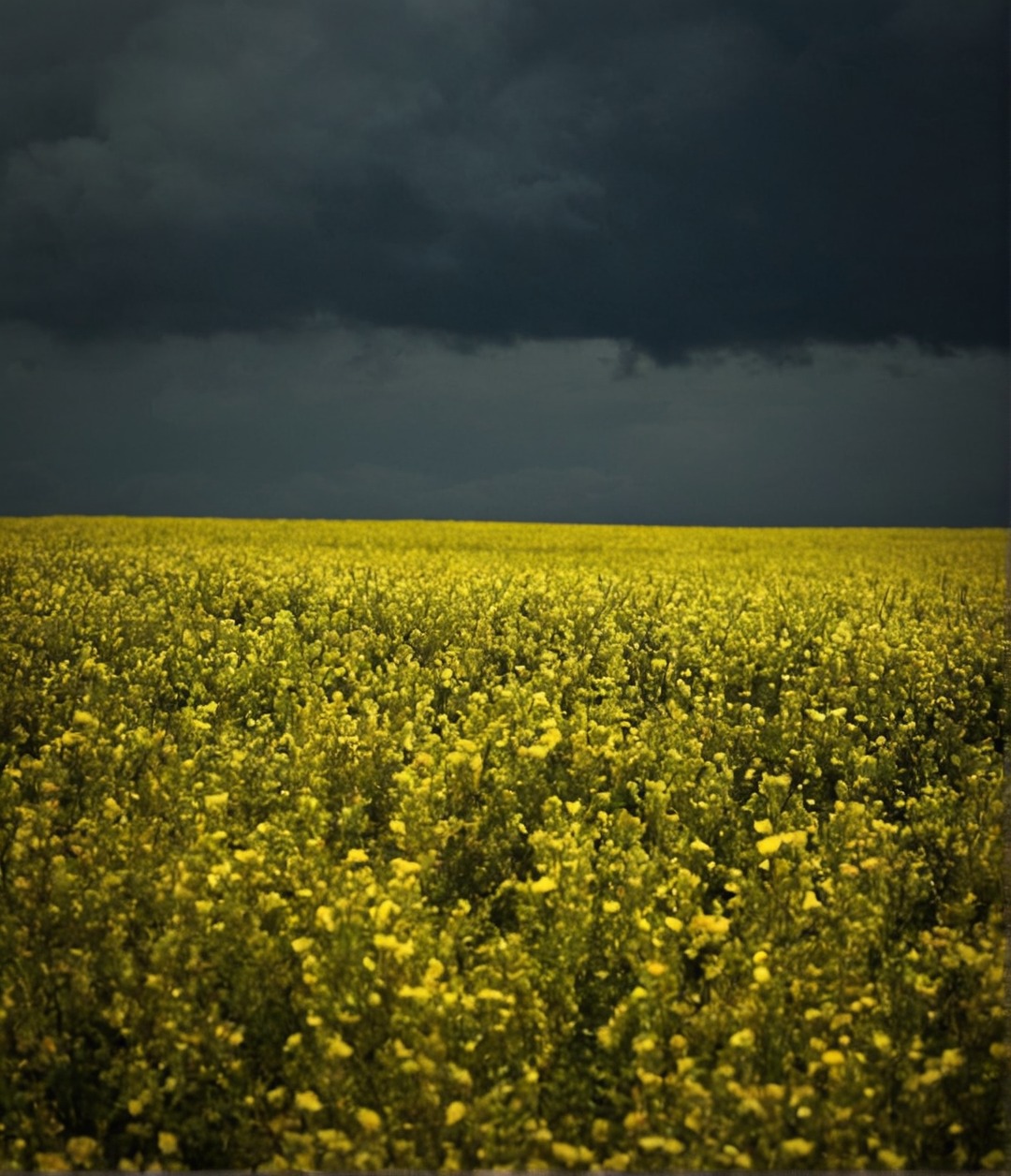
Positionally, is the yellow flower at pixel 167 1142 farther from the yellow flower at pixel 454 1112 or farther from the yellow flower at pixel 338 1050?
the yellow flower at pixel 454 1112

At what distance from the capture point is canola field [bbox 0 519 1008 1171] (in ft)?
13.8

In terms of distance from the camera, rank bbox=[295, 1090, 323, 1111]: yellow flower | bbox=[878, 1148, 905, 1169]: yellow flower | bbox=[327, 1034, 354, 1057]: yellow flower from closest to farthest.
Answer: bbox=[878, 1148, 905, 1169]: yellow flower
bbox=[295, 1090, 323, 1111]: yellow flower
bbox=[327, 1034, 354, 1057]: yellow flower

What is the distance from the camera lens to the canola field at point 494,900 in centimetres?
421

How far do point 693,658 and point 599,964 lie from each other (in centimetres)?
525

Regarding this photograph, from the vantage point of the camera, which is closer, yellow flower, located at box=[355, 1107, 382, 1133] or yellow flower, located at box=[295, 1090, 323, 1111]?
yellow flower, located at box=[355, 1107, 382, 1133]

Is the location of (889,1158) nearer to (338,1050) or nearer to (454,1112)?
(454,1112)

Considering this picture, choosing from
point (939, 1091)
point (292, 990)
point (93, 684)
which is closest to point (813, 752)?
point (939, 1091)

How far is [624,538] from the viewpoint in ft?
120

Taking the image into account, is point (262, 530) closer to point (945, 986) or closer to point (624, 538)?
point (624, 538)

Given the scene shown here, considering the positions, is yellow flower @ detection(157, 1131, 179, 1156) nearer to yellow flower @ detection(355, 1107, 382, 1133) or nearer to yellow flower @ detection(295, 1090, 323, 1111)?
yellow flower @ detection(295, 1090, 323, 1111)

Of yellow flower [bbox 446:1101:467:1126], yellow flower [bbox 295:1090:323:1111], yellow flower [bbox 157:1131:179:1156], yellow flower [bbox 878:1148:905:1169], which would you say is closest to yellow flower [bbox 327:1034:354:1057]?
yellow flower [bbox 295:1090:323:1111]

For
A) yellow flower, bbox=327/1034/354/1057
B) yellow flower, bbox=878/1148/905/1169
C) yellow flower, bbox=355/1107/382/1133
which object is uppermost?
yellow flower, bbox=327/1034/354/1057

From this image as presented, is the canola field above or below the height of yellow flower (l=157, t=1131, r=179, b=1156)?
above

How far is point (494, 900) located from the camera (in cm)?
587
